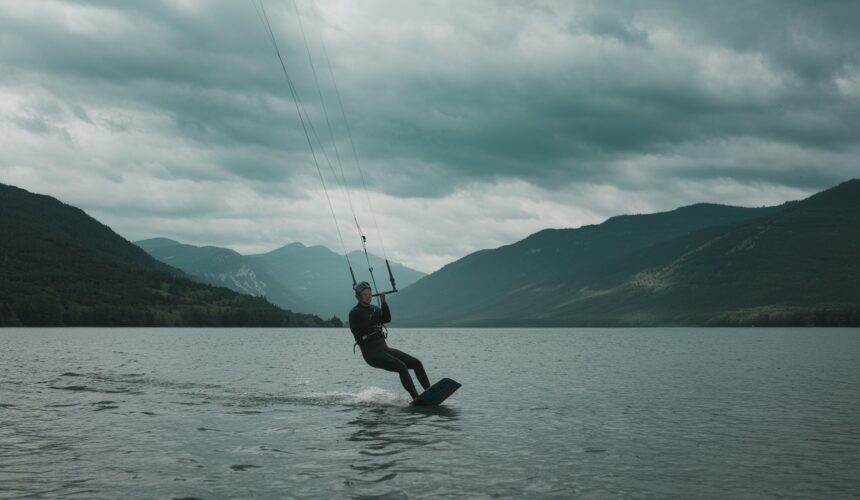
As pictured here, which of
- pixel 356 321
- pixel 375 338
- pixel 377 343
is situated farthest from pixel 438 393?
pixel 356 321

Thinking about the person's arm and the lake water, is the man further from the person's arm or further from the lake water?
the lake water

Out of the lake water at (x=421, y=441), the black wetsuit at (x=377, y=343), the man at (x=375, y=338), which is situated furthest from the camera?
the black wetsuit at (x=377, y=343)

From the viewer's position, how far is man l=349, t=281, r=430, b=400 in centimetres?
3041

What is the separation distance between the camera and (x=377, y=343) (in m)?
30.9

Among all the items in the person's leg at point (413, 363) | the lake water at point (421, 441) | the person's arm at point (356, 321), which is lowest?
the lake water at point (421, 441)

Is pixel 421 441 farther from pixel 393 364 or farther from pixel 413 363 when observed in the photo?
pixel 413 363


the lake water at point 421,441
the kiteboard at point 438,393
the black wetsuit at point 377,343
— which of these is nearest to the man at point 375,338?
the black wetsuit at point 377,343

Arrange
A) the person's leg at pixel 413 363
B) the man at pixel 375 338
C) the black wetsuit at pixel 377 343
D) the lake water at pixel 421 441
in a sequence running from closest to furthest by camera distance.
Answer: the lake water at pixel 421 441 → the man at pixel 375 338 → the black wetsuit at pixel 377 343 → the person's leg at pixel 413 363

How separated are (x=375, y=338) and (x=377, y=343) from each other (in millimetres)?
235

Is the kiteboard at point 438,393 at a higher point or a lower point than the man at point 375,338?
lower

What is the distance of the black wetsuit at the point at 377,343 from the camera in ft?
100

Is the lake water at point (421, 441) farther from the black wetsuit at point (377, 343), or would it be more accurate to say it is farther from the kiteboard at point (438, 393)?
the black wetsuit at point (377, 343)

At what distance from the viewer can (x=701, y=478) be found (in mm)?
16859

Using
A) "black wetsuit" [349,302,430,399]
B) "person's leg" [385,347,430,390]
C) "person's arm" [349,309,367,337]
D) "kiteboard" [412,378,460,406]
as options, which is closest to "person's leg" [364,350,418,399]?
"black wetsuit" [349,302,430,399]
